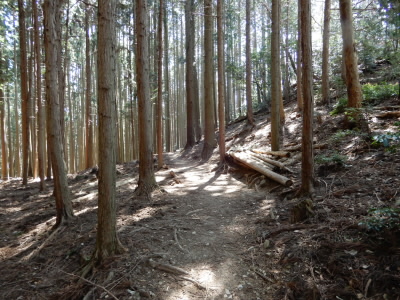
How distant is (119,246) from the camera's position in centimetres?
438

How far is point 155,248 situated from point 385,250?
125 inches

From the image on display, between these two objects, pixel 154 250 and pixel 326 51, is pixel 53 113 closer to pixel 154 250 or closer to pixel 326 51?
pixel 154 250

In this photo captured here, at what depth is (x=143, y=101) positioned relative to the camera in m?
7.35

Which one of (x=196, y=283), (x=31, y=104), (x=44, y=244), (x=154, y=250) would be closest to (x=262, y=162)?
(x=154, y=250)

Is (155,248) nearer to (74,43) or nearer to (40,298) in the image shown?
(40,298)

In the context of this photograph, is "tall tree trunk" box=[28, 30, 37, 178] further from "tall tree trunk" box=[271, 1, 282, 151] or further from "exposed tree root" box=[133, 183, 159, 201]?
"tall tree trunk" box=[271, 1, 282, 151]

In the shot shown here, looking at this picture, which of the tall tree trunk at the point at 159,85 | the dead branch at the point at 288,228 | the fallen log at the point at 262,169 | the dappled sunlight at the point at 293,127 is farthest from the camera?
the dappled sunlight at the point at 293,127

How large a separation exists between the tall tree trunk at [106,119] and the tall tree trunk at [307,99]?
135 inches

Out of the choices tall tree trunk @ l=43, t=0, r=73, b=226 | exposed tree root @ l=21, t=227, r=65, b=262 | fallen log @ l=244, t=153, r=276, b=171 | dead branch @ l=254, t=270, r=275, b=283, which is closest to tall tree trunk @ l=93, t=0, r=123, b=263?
exposed tree root @ l=21, t=227, r=65, b=262

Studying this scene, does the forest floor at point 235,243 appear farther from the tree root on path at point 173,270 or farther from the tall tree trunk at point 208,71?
the tall tree trunk at point 208,71

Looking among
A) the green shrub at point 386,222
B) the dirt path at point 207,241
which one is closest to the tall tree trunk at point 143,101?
the dirt path at point 207,241

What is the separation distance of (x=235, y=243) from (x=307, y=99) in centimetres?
297

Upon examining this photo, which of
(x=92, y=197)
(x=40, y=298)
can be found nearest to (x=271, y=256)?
(x=40, y=298)

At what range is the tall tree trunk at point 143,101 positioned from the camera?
7188mm
